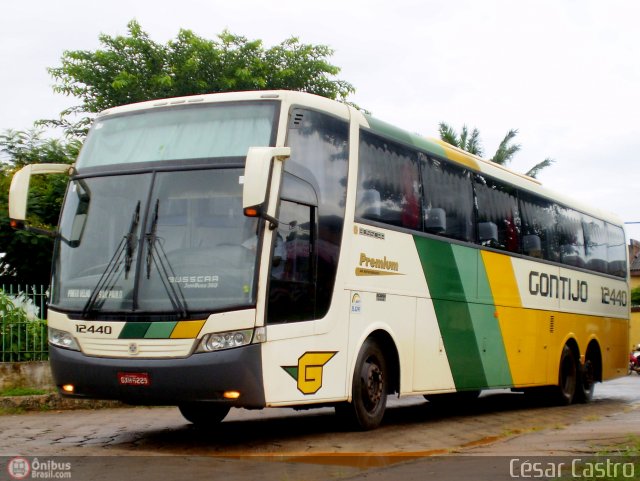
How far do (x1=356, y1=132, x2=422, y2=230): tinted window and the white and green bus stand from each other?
1.0 inches

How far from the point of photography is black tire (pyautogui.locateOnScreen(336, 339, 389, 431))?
10.5m

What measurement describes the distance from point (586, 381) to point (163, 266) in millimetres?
11305

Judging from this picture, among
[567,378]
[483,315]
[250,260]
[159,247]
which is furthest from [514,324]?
[159,247]

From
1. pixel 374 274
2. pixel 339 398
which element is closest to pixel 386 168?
pixel 374 274

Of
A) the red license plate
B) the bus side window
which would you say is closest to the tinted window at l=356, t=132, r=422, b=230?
the bus side window

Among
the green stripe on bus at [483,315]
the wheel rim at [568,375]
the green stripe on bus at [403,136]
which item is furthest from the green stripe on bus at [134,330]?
the wheel rim at [568,375]

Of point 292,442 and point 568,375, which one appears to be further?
point 568,375

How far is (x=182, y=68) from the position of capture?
35125 millimetres

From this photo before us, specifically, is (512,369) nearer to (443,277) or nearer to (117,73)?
(443,277)

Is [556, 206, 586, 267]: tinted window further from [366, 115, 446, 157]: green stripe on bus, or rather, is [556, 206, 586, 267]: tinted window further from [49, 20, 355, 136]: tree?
[49, 20, 355, 136]: tree

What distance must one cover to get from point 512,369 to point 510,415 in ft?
2.39

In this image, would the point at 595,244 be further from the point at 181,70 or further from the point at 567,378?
the point at 181,70

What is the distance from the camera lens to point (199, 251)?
916 cm

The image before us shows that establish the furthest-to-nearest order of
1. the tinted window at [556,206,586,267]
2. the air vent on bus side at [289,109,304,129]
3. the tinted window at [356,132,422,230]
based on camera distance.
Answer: the tinted window at [556,206,586,267]
the tinted window at [356,132,422,230]
the air vent on bus side at [289,109,304,129]
